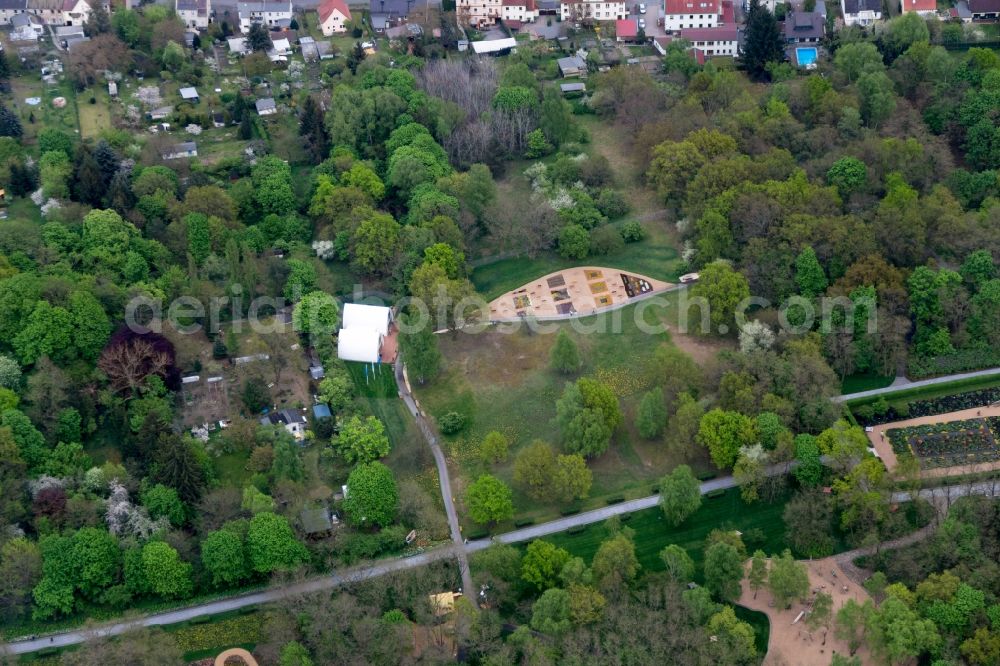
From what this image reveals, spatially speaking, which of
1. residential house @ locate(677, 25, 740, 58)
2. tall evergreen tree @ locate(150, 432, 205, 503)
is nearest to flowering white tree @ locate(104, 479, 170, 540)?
tall evergreen tree @ locate(150, 432, 205, 503)

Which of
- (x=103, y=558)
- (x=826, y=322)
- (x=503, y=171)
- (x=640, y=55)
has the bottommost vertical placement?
(x=103, y=558)

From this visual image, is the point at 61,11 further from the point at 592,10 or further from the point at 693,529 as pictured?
the point at 693,529

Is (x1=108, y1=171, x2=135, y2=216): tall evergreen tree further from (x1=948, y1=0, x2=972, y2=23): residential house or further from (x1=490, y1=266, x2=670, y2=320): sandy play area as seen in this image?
(x1=948, y1=0, x2=972, y2=23): residential house

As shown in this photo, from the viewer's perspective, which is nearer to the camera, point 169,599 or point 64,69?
point 169,599

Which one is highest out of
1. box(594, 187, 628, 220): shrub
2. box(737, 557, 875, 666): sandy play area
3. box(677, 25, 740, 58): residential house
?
box(677, 25, 740, 58): residential house

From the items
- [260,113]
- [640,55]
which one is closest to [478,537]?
[260,113]

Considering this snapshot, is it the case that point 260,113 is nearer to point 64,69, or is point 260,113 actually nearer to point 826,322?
point 64,69

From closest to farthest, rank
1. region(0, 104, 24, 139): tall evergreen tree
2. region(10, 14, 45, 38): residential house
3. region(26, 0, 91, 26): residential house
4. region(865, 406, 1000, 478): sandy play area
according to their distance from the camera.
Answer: region(865, 406, 1000, 478): sandy play area
region(0, 104, 24, 139): tall evergreen tree
region(10, 14, 45, 38): residential house
region(26, 0, 91, 26): residential house
